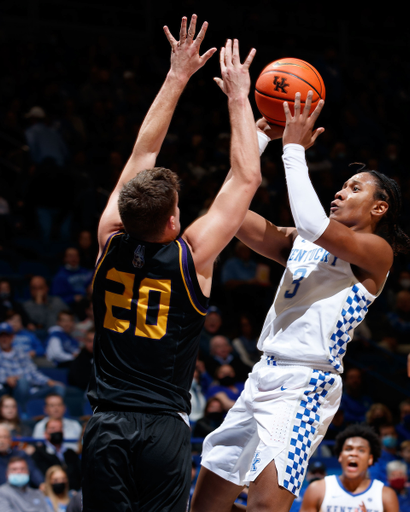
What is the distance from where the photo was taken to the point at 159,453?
8.44 ft

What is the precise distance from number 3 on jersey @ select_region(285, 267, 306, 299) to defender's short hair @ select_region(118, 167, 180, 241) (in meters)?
1.05

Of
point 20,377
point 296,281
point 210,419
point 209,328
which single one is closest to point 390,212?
point 296,281

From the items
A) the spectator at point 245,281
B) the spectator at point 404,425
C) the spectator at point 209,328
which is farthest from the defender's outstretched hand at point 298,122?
the spectator at point 245,281

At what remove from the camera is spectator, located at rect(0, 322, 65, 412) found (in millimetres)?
7641

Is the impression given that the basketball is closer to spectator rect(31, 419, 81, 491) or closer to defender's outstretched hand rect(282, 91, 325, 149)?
defender's outstretched hand rect(282, 91, 325, 149)

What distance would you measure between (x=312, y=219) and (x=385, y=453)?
5290 mm

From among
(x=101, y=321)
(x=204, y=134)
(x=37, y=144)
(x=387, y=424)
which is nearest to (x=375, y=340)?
(x=387, y=424)

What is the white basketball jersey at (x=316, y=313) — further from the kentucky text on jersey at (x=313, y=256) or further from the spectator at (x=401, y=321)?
the spectator at (x=401, y=321)

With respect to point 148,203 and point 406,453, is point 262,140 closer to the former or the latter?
point 148,203

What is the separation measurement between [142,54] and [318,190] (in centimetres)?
532

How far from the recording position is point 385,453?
7.54m

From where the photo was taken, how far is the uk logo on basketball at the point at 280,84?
3.61 metres

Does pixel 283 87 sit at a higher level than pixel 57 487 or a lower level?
higher

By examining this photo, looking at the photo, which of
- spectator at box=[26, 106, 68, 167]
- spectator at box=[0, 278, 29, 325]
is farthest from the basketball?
spectator at box=[26, 106, 68, 167]
